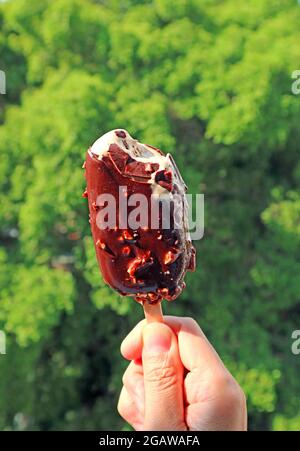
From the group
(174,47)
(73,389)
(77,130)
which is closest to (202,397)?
(77,130)

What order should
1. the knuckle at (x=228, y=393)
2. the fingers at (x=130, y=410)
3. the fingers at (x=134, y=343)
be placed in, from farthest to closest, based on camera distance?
the fingers at (x=130, y=410) → the fingers at (x=134, y=343) → the knuckle at (x=228, y=393)

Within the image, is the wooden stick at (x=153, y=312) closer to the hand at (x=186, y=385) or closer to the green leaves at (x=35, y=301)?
the hand at (x=186, y=385)

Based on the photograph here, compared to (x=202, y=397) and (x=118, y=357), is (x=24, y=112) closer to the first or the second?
(x=118, y=357)

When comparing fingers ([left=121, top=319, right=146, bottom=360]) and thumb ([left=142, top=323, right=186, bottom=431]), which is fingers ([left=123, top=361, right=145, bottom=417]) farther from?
thumb ([left=142, top=323, right=186, bottom=431])

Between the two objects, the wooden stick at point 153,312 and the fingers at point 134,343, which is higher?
the wooden stick at point 153,312

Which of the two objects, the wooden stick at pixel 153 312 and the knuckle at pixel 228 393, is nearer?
the knuckle at pixel 228 393

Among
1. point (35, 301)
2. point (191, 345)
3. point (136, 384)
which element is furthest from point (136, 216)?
point (35, 301)

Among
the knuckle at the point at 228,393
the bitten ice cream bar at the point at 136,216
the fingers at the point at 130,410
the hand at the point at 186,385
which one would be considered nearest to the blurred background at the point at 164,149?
the fingers at the point at 130,410

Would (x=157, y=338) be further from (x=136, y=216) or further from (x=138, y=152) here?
(x=138, y=152)
